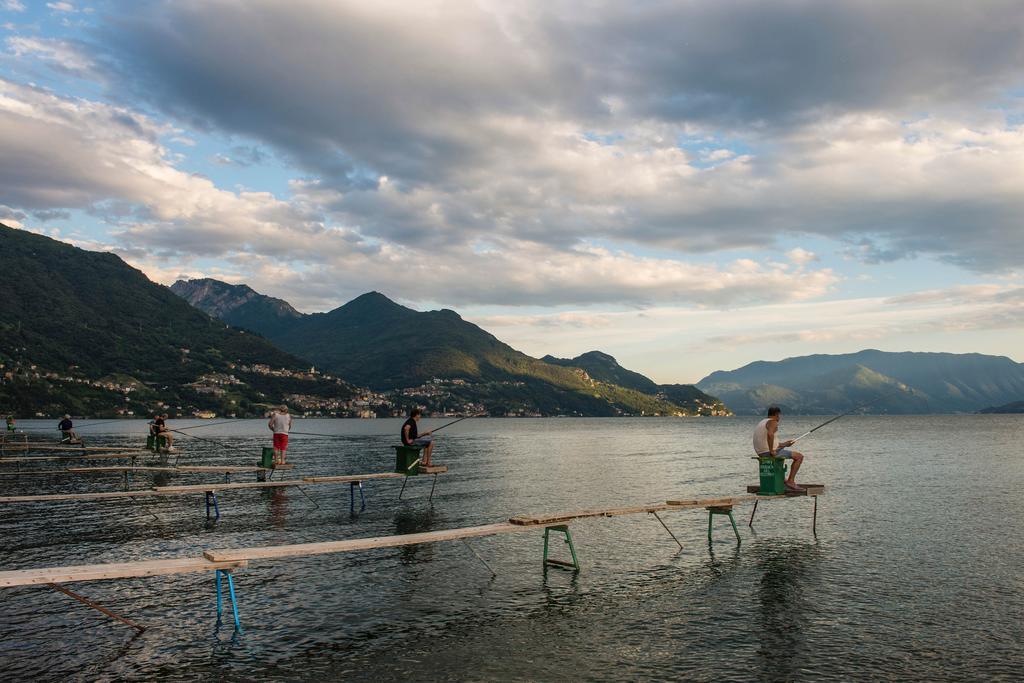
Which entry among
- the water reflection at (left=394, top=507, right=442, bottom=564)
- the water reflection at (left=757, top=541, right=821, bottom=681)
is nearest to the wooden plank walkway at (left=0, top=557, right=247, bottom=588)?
the water reflection at (left=394, top=507, right=442, bottom=564)

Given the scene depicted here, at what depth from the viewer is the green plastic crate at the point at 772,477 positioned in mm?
20875

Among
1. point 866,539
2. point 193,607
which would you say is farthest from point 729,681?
point 866,539

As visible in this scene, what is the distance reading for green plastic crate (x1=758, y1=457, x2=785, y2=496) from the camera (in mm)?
20875

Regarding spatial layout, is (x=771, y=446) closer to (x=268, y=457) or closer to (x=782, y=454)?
(x=782, y=454)

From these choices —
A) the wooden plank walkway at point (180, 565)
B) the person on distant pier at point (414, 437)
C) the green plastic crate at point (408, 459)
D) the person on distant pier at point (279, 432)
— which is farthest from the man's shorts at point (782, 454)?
the person on distant pier at point (279, 432)

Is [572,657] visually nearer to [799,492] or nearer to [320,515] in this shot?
[799,492]

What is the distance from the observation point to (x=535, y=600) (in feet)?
48.8

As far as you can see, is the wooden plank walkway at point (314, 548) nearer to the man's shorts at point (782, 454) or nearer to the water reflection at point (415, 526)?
the water reflection at point (415, 526)

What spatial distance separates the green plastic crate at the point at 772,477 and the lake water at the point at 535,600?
1.71 metres

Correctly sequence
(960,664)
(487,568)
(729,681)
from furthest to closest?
(487,568) → (960,664) → (729,681)

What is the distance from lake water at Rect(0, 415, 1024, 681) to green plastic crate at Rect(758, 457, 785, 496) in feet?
5.62

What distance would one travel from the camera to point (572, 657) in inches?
450

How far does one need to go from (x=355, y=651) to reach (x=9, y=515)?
21.3 meters

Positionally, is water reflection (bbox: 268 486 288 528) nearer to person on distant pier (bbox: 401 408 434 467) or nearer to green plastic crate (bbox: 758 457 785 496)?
person on distant pier (bbox: 401 408 434 467)
